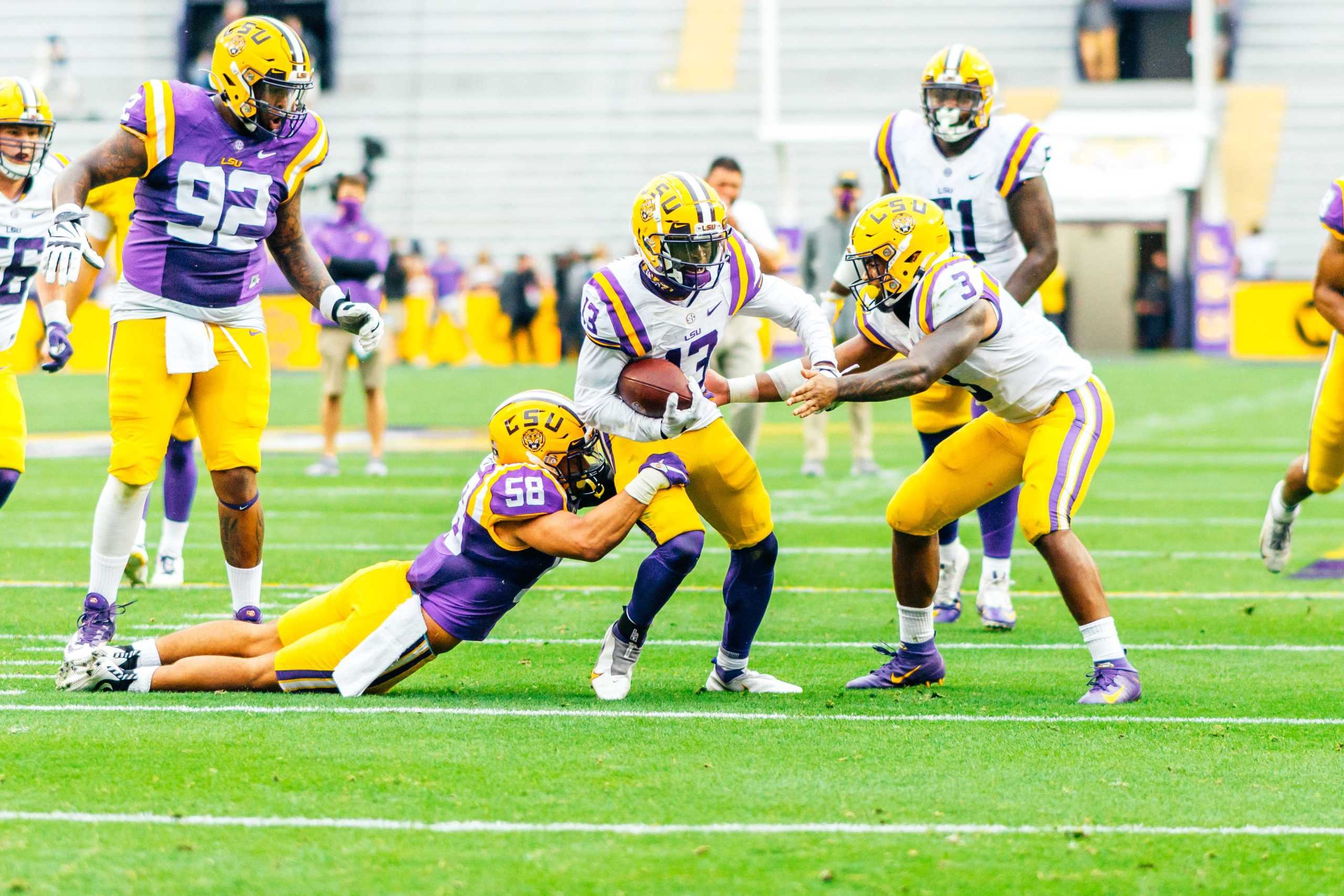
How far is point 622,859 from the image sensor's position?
357cm

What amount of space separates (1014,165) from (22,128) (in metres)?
3.78

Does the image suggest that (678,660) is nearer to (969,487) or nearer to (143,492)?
(969,487)

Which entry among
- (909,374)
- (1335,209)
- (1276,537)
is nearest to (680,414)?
(909,374)

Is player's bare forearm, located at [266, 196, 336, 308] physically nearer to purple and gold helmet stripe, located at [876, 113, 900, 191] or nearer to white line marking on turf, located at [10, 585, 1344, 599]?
white line marking on turf, located at [10, 585, 1344, 599]

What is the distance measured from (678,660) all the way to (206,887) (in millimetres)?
2781

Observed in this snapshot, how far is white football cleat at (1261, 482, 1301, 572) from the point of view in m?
6.90

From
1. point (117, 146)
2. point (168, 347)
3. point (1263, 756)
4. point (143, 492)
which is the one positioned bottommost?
point (1263, 756)

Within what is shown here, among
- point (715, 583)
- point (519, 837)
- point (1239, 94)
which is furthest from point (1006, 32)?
point (519, 837)

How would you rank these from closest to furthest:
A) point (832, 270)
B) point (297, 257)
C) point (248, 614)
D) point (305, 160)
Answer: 1. point (305, 160)
2. point (248, 614)
3. point (297, 257)
4. point (832, 270)

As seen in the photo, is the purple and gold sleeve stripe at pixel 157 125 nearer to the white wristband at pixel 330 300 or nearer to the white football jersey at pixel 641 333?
the white wristband at pixel 330 300

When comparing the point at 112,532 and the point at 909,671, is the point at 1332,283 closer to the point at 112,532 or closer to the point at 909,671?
the point at 909,671

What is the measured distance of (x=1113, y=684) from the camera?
5211 mm

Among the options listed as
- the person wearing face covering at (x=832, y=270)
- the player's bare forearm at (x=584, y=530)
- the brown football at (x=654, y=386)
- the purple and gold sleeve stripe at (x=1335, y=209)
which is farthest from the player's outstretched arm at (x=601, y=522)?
the person wearing face covering at (x=832, y=270)

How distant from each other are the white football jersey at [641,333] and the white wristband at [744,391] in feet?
0.33
